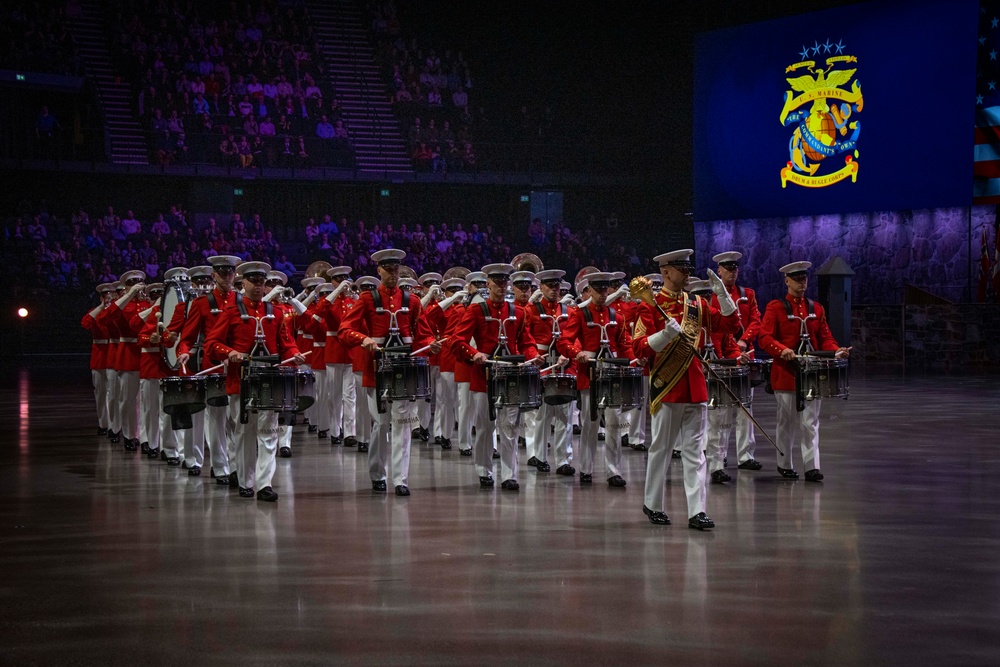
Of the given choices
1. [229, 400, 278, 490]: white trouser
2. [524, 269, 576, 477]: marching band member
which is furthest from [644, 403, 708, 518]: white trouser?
[229, 400, 278, 490]: white trouser

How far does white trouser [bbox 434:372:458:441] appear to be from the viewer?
14.4 m

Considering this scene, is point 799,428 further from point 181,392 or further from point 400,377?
point 181,392

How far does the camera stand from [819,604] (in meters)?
6.34

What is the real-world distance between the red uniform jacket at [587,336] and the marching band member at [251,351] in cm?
256

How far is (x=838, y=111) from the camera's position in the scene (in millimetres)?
28812

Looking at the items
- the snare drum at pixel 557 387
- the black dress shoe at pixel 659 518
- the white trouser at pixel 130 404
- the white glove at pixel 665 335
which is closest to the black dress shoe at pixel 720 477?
the snare drum at pixel 557 387

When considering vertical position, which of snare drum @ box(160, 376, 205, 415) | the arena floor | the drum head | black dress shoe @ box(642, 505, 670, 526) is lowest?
the arena floor

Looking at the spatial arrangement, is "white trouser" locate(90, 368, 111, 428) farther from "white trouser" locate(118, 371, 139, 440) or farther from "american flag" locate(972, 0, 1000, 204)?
"american flag" locate(972, 0, 1000, 204)

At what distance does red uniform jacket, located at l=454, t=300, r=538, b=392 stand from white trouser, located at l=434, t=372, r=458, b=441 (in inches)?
141

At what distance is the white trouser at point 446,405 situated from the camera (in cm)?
1441

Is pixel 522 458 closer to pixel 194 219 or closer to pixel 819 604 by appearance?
pixel 819 604

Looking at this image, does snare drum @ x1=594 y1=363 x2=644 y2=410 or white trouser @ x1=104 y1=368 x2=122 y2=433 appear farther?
white trouser @ x1=104 y1=368 x2=122 y2=433

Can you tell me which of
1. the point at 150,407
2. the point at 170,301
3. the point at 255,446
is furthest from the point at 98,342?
the point at 255,446

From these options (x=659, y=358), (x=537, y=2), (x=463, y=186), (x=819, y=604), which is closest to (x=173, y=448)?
(x=659, y=358)
